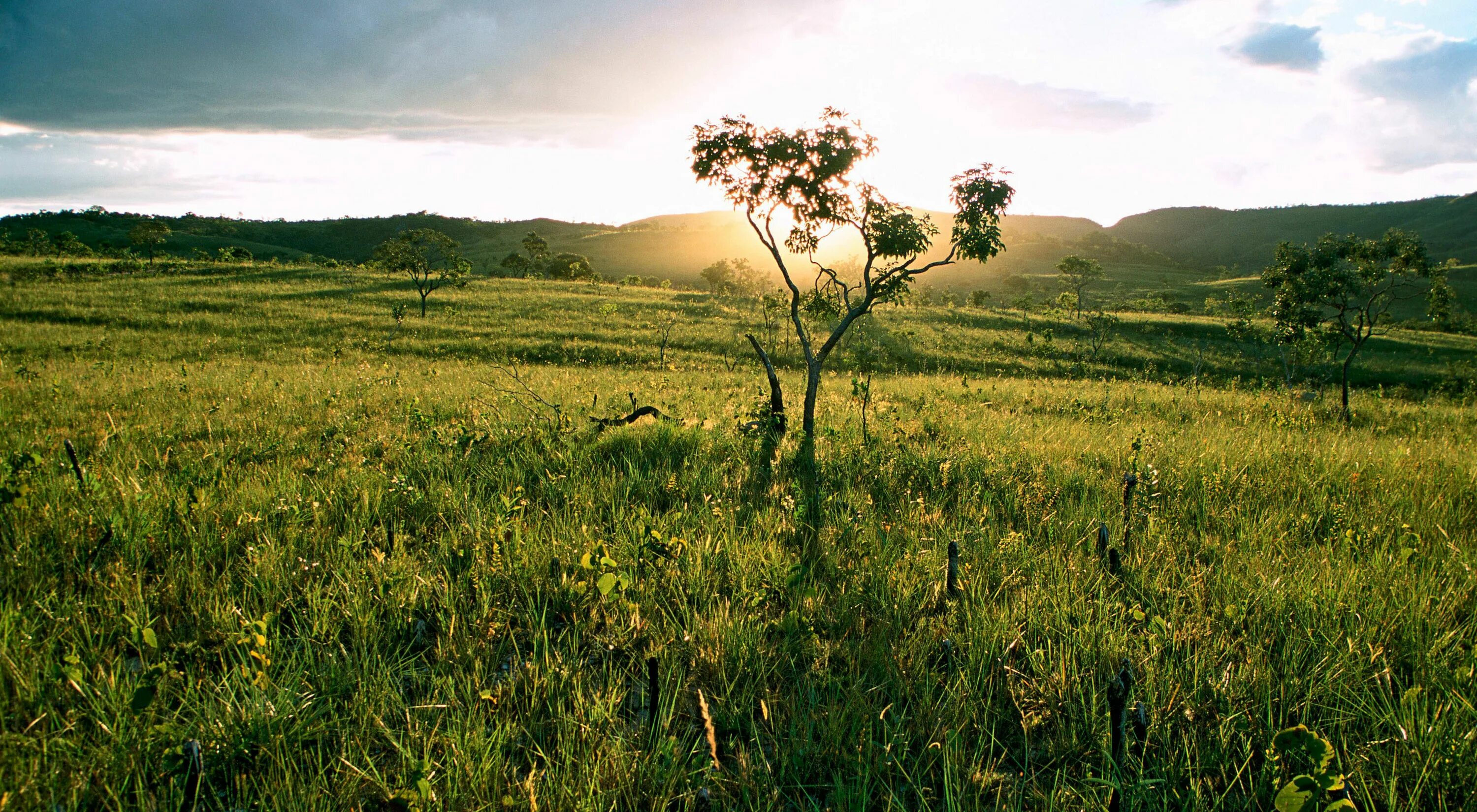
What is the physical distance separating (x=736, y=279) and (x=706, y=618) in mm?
69982

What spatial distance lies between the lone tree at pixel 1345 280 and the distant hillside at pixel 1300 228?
161 metres

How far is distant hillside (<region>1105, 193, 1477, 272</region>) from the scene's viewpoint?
519ft

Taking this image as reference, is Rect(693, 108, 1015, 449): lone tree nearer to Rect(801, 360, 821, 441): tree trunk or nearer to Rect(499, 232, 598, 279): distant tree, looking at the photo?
Rect(801, 360, 821, 441): tree trunk

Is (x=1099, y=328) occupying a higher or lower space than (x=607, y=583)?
higher

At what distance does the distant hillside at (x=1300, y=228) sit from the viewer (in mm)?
158250

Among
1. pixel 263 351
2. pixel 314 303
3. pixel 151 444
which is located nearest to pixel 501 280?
pixel 314 303

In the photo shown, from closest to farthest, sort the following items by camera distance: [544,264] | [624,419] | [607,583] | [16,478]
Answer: [607,583] → [16,478] → [624,419] → [544,264]

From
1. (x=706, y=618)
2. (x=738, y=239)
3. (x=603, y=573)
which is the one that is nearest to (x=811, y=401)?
(x=603, y=573)

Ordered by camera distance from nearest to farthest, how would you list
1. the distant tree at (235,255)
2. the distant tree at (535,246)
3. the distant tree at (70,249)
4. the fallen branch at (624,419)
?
the fallen branch at (624,419)
the distant tree at (70,249)
the distant tree at (235,255)
the distant tree at (535,246)

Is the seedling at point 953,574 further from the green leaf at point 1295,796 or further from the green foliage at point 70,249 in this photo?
the green foliage at point 70,249

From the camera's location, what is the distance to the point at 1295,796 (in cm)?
179

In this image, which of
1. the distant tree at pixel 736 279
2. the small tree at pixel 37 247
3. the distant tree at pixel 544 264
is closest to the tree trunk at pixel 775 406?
the distant tree at pixel 736 279

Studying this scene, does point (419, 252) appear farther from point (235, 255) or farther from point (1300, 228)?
point (1300, 228)

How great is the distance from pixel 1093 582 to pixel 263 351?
1115 inches
